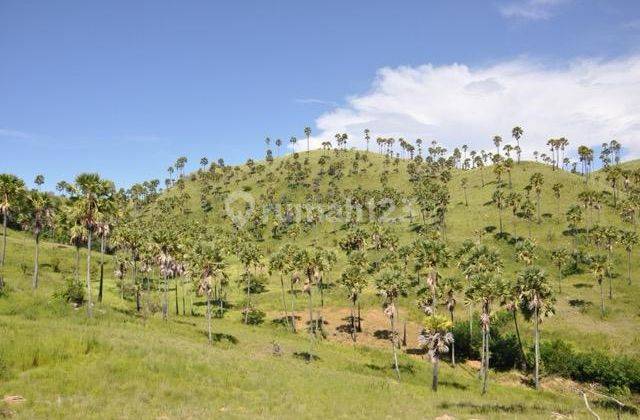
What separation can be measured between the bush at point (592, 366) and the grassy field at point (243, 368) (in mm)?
2157

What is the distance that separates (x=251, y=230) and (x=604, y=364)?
441ft

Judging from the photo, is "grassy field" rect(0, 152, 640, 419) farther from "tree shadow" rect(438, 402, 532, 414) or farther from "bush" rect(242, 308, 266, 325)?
"bush" rect(242, 308, 266, 325)

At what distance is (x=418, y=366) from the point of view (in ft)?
224

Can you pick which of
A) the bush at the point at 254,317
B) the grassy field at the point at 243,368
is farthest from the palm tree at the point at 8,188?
the bush at the point at 254,317

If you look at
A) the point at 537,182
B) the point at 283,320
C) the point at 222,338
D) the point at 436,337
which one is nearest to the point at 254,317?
the point at 283,320

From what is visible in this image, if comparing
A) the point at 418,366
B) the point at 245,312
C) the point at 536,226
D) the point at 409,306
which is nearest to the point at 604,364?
the point at 418,366

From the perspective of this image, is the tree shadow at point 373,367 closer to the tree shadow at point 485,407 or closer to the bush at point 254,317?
the tree shadow at point 485,407

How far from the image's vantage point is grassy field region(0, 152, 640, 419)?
30000 mm

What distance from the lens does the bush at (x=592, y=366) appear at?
62250 millimetres

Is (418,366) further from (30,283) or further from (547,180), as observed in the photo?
(547,180)

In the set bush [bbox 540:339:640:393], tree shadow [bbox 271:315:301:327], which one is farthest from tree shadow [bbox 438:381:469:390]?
tree shadow [bbox 271:315:301:327]

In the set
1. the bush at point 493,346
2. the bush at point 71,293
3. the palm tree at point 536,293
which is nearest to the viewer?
the palm tree at point 536,293

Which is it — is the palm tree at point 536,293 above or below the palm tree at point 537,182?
below

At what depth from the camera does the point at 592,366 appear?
2571 inches
